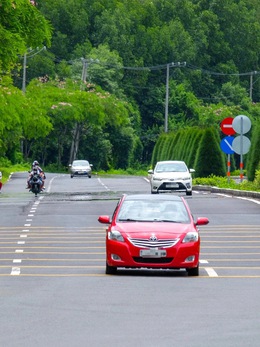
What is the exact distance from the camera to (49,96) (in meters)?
114

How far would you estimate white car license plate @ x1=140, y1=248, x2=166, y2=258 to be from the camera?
1962 cm

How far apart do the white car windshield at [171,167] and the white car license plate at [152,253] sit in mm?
33724

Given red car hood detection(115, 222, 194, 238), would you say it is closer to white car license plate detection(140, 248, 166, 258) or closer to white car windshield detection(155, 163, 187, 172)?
white car license plate detection(140, 248, 166, 258)

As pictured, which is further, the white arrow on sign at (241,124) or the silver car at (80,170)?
the silver car at (80,170)

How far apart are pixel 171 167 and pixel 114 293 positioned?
1481 inches

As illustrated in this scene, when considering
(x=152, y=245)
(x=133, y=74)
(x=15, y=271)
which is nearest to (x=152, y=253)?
(x=152, y=245)

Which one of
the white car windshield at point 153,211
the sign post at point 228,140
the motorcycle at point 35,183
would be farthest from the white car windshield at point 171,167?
the white car windshield at point 153,211

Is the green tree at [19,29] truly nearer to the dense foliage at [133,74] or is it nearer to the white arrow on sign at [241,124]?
the white arrow on sign at [241,124]

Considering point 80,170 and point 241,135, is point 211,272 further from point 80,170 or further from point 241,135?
point 80,170

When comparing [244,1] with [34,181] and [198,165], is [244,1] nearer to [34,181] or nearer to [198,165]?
[198,165]

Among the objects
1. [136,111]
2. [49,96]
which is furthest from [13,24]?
[136,111]

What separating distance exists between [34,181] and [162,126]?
92.5 meters

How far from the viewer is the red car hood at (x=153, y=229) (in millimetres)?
19812

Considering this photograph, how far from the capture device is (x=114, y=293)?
54.3 feet
